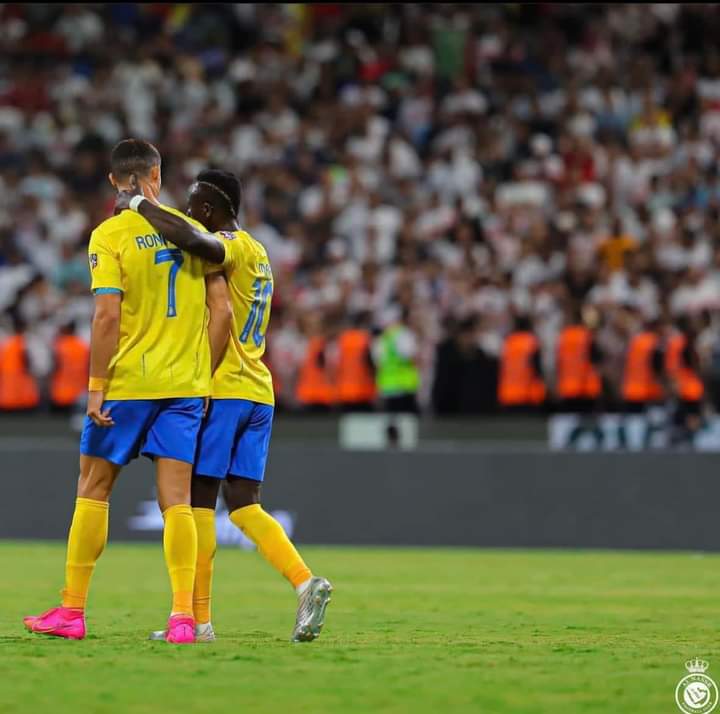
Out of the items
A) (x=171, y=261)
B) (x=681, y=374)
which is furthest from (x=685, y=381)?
(x=171, y=261)

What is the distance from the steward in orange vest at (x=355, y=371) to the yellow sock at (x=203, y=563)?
33.5 feet

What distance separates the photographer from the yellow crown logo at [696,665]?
250 inches

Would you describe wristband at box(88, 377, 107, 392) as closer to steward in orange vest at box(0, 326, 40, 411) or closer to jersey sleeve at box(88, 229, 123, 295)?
jersey sleeve at box(88, 229, 123, 295)

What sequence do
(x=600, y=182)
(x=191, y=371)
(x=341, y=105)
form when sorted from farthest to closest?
(x=341, y=105)
(x=600, y=182)
(x=191, y=371)

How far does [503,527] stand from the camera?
1448cm

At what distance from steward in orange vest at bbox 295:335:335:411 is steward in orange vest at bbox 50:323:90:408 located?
97.4 inches

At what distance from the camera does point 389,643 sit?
7.42 m

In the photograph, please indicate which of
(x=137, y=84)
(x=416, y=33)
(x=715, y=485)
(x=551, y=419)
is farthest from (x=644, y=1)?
(x=715, y=485)

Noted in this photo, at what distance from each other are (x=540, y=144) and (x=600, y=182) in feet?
3.63

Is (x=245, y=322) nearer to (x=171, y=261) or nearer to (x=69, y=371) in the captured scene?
(x=171, y=261)

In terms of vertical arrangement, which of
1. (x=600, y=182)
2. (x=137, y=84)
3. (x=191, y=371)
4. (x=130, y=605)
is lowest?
(x=130, y=605)

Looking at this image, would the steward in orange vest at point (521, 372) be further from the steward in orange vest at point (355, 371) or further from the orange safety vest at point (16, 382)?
the orange safety vest at point (16, 382)

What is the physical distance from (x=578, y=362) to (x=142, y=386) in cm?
1045

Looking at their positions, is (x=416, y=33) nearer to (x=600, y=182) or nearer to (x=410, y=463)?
(x=600, y=182)
